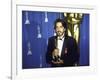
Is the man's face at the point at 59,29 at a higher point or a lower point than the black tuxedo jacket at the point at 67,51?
higher

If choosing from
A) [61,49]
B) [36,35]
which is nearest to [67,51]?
[61,49]

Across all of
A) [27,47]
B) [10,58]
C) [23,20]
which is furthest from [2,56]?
[23,20]

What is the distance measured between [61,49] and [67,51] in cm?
6

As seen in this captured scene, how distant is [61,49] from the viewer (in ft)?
5.68

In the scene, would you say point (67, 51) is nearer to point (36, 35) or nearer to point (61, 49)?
point (61, 49)

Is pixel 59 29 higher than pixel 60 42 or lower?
higher

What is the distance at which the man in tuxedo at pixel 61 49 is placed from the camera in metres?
1.71

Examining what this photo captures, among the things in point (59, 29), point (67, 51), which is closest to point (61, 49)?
point (67, 51)

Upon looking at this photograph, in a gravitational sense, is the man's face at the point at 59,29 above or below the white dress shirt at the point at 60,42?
above

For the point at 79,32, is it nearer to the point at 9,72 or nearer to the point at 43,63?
the point at 43,63

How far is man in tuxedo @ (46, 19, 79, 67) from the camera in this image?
1.71m

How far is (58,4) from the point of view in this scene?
1.72 metres

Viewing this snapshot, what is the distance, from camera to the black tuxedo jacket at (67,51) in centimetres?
170
